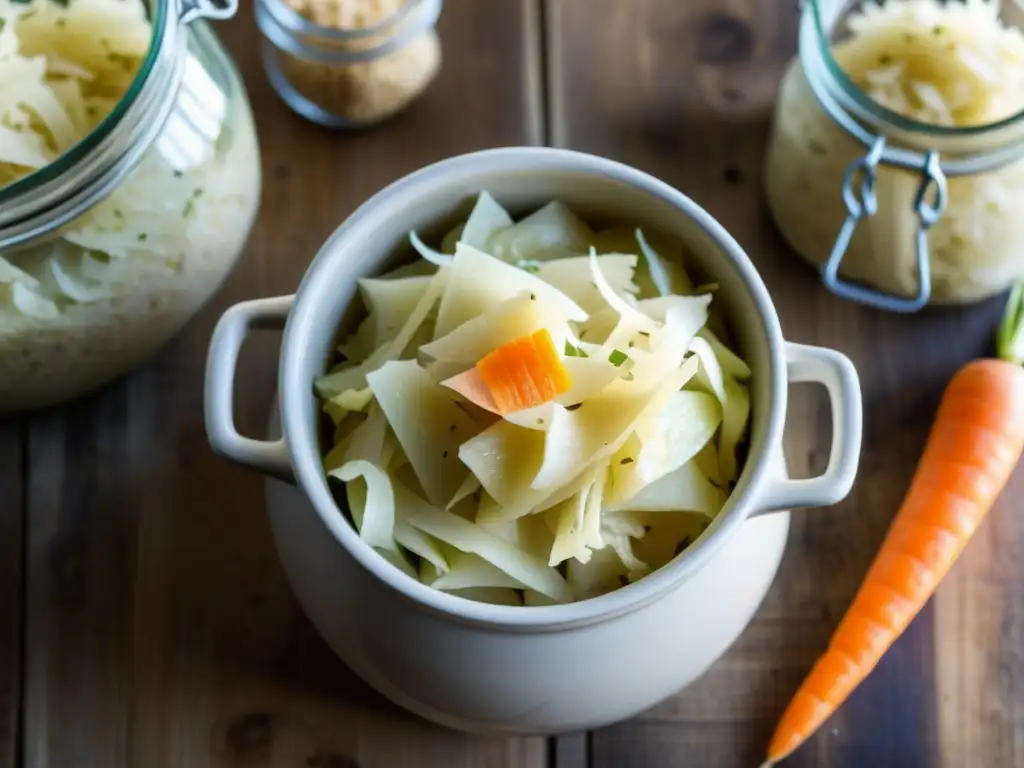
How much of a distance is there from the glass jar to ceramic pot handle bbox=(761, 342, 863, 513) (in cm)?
38

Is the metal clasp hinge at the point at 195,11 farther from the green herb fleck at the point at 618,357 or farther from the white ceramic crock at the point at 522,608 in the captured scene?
the green herb fleck at the point at 618,357

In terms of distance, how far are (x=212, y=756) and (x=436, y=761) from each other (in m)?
0.15

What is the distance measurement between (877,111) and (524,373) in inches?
12.1

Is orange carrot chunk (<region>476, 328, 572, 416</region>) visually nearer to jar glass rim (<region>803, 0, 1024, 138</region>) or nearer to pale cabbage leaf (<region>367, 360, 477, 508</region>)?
pale cabbage leaf (<region>367, 360, 477, 508</region>)

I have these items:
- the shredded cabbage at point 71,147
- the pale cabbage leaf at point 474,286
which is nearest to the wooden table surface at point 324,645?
the shredded cabbage at point 71,147

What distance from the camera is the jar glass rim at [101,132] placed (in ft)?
1.93

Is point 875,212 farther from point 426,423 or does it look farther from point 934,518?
point 426,423

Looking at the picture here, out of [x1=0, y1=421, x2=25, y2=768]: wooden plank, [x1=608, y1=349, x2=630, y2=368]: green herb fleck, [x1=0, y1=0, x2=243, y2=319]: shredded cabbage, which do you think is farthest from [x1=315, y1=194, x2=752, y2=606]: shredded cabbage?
[x1=0, y1=421, x2=25, y2=768]: wooden plank

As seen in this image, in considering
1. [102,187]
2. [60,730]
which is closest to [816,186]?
[102,187]

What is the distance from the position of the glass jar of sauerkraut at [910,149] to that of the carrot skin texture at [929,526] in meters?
0.08

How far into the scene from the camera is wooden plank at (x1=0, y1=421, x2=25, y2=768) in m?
0.75

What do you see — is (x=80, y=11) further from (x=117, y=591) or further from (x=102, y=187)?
(x=117, y=591)

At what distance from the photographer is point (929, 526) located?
2.48 ft

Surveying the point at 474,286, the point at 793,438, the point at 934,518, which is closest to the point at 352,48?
the point at 474,286
